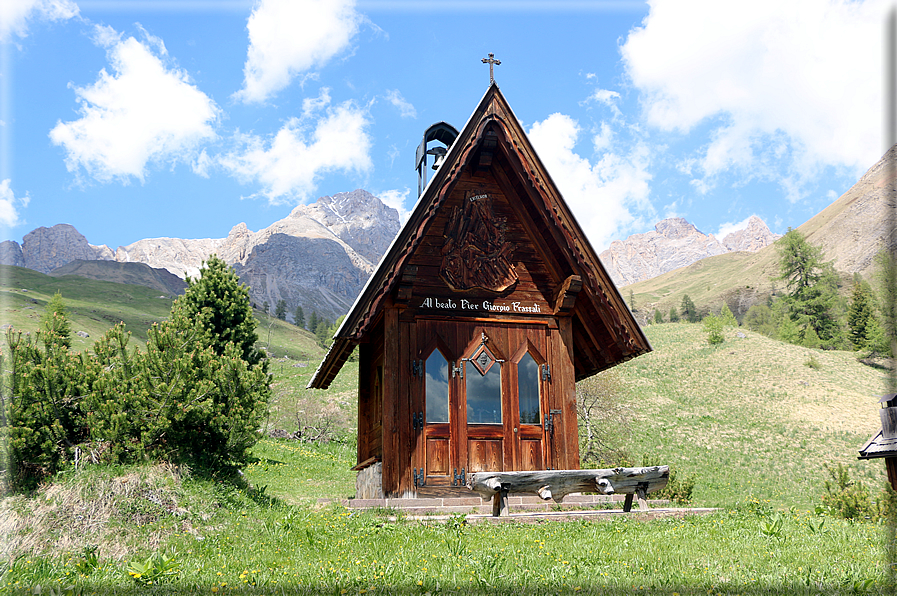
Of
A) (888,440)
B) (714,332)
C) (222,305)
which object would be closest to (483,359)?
→ (888,440)

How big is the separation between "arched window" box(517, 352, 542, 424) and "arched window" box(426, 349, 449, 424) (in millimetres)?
1752

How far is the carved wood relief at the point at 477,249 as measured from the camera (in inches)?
554

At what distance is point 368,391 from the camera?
1703 centimetres

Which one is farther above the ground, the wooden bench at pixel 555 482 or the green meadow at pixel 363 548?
the wooden bench at pixel 555 482

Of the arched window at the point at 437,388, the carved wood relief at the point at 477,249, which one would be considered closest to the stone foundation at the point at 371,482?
the arched window at the point at 437,388

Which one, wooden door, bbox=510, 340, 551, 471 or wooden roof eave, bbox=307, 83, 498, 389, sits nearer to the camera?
wooden roof eave, bbox=307, 83, 498, 389

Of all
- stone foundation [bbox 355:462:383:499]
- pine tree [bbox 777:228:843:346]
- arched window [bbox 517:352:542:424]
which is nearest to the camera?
stone foundation [bbox 355:462:383:499]

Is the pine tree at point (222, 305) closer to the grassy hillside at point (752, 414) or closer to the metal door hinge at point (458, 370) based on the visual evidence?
the metal door hinge at point (458, 370)

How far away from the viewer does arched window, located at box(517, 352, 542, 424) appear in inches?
550

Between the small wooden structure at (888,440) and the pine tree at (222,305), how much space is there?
26.4m

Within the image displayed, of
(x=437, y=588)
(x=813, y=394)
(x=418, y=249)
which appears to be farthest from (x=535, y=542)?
(x=813, y=394)

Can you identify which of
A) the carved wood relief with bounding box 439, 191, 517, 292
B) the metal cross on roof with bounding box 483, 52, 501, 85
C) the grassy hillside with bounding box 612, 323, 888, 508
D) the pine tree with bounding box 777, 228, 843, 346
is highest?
the pine tree with bounding box 777, 228, 843, 346

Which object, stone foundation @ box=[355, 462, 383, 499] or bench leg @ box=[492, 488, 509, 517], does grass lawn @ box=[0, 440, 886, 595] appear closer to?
bench leg @ box=[492, 488, 509, 517]

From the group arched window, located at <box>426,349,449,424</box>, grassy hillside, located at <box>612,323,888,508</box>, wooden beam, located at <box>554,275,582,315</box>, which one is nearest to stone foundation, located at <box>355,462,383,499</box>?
arched window, located at <box>426,349,449,424</box>
